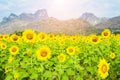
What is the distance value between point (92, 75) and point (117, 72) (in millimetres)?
1924

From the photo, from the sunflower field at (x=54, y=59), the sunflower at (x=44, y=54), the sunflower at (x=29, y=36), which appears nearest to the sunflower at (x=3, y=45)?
the sunflower field at (x=54, y=59)

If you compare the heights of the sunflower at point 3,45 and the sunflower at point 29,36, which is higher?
the sunflower at point 29,36

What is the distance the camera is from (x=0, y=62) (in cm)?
1002

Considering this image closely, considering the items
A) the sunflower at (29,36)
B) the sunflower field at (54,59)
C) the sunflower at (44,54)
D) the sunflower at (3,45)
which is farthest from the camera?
the sunflower at (3,45)

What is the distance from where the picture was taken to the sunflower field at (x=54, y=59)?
7.05m

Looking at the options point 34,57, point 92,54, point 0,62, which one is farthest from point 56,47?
point 34,57

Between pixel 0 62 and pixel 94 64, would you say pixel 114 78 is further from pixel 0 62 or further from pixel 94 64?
pixel 0 62

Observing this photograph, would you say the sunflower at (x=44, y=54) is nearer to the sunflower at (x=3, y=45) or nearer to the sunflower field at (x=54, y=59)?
the sunflower field at (x=54, y=59)

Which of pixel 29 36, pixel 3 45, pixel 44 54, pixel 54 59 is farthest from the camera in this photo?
pixel 3 45

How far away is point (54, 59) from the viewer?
7.62m

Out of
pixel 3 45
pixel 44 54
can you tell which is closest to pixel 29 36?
pixel 44 54

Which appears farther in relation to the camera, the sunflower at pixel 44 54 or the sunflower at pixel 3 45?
the sunflower at pixel 3 45

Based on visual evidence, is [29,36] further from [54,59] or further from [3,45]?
[3,45]

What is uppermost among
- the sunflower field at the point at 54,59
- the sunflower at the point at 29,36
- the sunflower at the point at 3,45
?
the sunflower at the point at 29,36
